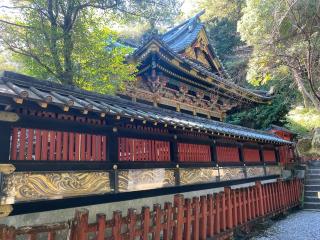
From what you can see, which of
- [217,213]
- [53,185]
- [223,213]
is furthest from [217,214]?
[53,185]

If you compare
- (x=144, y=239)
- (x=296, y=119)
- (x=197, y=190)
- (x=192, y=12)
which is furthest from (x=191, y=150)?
(x=192, y=12)

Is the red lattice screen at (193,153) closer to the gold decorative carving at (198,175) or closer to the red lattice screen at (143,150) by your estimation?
the gold decorative carving at (198,175)

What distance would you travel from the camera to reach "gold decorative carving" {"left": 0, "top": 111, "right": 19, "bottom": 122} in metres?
4.00

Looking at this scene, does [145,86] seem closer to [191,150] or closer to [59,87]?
[191,150]

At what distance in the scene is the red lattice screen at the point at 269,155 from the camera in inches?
530

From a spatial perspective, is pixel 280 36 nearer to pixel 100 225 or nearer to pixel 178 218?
pixel 178 218

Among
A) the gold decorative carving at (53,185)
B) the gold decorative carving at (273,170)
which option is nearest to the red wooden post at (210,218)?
the gold decorative carving at (53,185)

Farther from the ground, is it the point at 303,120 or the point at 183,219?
the point at 303,120

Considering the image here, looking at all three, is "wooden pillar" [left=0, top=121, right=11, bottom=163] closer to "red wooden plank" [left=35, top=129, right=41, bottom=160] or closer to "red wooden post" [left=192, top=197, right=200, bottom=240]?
"red wooden plank" [left=35, top=129, right=41, bottom=160]

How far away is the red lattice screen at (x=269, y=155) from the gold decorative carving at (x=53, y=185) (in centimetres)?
1030

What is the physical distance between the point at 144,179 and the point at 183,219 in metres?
1.27

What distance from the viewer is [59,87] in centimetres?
540

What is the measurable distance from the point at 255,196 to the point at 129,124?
4.96m

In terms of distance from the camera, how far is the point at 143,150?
21.1 ft
